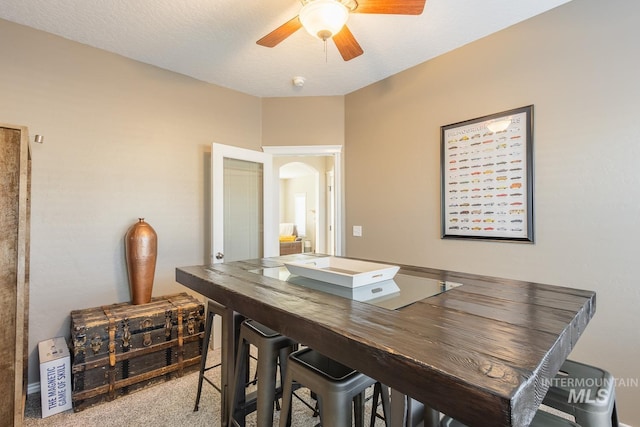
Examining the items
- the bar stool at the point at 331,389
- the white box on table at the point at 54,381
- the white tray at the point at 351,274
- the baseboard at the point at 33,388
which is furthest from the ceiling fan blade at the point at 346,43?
the baseboard at the point at 33,388

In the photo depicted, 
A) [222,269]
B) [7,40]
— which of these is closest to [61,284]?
[222,269]

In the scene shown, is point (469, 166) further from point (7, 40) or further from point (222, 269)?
point (7, 40)

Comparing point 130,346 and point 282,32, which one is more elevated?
point 282,32

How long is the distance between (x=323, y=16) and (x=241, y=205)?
7.35 feet

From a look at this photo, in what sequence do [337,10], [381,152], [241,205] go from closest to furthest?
[337,10] → [381,152] → [241,205]

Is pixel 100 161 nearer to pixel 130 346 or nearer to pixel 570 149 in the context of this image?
pixel 130 346

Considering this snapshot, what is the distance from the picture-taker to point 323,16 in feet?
4.79

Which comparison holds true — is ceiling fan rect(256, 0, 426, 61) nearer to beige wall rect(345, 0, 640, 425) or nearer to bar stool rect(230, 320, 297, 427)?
beige wall rect(345, 0, 640, 425)

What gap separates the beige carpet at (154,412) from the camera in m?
1.87

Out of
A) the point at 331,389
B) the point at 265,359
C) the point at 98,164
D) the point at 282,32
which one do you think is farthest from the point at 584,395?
the point at 98,164

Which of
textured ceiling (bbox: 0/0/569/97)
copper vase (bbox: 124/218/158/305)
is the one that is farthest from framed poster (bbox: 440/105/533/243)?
copper vase (bbox: 124/218/158/305)

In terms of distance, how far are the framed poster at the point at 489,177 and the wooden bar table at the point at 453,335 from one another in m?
1.00

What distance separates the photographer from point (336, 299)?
1.11 meters

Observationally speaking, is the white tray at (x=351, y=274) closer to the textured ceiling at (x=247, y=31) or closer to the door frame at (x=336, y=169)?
the textured ceiling at (x=247, y=31)
